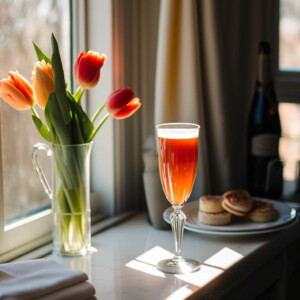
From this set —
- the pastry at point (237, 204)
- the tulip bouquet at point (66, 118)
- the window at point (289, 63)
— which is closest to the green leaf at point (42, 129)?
the tulip bouquet at point (66, 118)

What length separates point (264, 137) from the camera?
159cm

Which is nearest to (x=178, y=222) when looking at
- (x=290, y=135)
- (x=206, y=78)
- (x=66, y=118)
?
(x=66, y=118)

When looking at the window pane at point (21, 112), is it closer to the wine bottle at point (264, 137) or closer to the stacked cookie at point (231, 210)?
the stacked cookie at point (231, 210)

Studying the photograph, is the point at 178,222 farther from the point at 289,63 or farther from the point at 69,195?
the point at 289,63

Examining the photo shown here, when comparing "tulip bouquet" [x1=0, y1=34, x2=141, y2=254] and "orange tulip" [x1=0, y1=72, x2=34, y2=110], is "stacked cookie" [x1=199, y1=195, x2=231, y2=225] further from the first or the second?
"orange tulip" [x1=0, y1=72, x2=34, y2=110]

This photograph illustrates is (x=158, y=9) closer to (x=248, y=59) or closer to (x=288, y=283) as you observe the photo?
(x=248, y=59)

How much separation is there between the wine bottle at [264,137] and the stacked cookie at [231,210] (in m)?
0.33

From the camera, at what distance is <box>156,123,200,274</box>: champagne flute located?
1.01 m

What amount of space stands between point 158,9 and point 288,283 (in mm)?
906

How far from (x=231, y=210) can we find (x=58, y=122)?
50 cm

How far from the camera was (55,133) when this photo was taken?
1.08 m

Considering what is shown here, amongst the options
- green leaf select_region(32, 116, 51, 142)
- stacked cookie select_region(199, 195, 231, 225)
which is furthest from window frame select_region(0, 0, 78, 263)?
stacked cookie select_region(199, 195, 231, 225)

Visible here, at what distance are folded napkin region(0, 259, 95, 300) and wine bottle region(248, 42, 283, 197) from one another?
92 centimetres

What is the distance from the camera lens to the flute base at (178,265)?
1.03 metres
